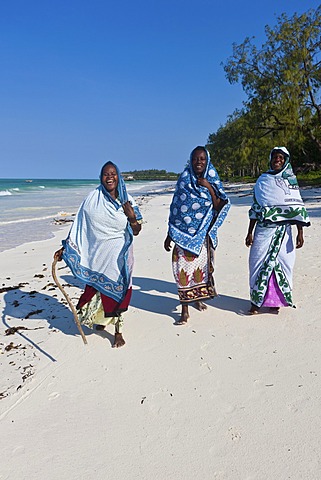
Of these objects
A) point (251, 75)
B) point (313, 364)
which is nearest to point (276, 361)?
point (313, 364)

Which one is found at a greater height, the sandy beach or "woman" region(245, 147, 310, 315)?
"woman" region(245, 147, 310, 315)

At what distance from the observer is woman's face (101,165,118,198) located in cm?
362

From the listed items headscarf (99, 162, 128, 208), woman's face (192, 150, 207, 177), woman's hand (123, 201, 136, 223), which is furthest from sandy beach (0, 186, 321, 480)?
woman's face (192, 150, 207, 177)

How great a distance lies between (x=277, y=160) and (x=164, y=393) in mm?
2683

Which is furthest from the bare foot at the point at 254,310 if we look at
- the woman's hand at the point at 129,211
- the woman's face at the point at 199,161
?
the woman's hand at the point at 129,211

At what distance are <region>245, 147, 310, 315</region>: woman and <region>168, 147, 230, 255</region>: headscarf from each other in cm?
48

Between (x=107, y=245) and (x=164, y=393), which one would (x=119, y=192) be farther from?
(x=164, y=393)

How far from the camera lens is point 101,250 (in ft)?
12.3

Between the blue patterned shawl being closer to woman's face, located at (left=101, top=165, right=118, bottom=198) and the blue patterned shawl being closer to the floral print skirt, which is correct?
woman's face, located at (left=101, top=165, right=118, bottom=198)

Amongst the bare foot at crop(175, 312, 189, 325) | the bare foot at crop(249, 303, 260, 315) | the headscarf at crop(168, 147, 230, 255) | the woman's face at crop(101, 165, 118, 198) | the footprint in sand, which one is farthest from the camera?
the bare foot at crop(249, 303, 260, 315)

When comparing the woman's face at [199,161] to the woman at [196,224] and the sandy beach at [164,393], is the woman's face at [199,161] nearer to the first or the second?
the woman at [196,224]

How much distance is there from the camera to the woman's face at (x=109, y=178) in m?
3.62

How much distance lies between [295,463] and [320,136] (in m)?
27.9

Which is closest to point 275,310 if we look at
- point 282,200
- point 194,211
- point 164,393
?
point 282,200
